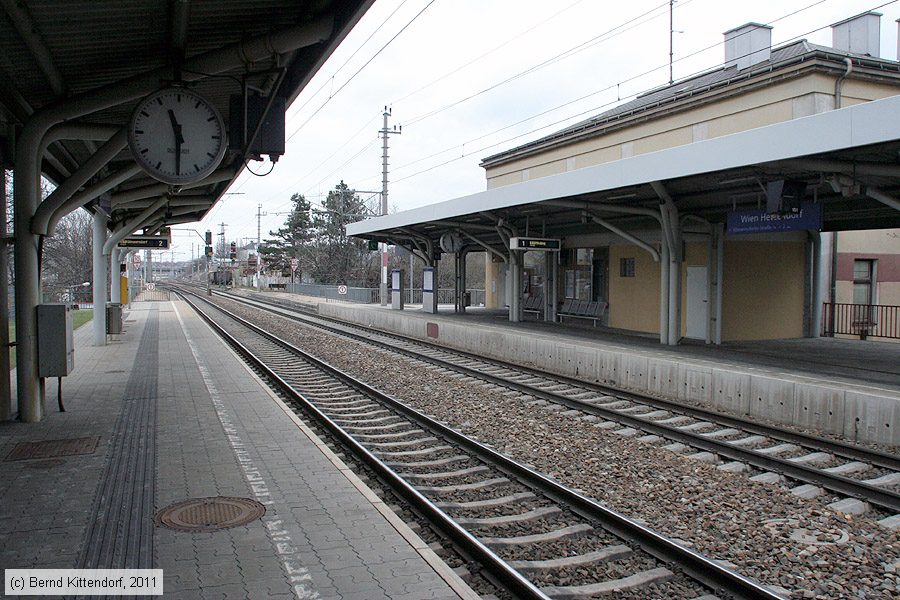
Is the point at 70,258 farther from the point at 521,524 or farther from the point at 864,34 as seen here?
the point at 521,524

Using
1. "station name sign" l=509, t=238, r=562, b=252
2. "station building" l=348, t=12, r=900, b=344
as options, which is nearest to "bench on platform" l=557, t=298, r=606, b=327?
"station building" l=348, t=12, r=900, b=344

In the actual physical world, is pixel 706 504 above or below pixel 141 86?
below

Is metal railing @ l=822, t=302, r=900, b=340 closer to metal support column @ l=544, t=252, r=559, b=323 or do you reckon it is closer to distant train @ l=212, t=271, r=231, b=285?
metal support column @ l=544, t=252, r=559, b=323

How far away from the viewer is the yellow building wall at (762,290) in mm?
18016

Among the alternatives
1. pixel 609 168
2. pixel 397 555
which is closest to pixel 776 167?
pixel 609 168

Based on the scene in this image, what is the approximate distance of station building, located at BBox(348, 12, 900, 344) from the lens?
39.2ft

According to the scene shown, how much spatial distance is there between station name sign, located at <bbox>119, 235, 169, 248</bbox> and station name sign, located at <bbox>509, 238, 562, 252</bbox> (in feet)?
38.8

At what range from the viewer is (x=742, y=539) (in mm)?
5270

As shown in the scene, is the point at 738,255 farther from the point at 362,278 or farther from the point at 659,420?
the point at 362,278

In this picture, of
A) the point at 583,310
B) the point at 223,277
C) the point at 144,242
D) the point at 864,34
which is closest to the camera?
the point at 144,242

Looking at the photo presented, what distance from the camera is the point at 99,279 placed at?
18.0 m

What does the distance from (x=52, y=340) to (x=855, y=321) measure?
71.1ft

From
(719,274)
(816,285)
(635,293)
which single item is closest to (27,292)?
(719,274)

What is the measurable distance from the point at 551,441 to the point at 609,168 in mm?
7741
